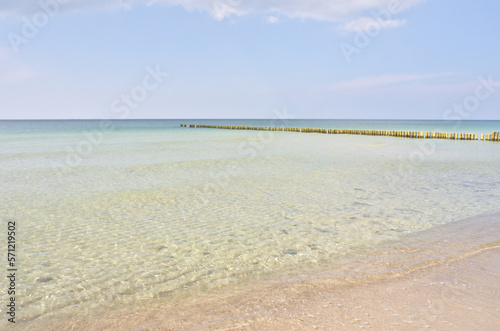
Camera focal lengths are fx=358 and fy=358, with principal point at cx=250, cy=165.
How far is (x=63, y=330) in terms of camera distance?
14.0ft

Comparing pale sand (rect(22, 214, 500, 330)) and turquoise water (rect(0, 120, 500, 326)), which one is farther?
turquoise water (rect(0, 120, 500, 326))

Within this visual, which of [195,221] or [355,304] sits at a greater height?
[355,304]

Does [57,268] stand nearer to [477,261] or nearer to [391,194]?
[477,261]

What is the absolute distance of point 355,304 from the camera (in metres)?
4.68

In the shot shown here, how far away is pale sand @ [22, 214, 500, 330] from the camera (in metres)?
4.23

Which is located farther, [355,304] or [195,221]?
[195,221]

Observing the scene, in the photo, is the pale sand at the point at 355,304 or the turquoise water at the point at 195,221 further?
the turquoise water at the point at 195,221

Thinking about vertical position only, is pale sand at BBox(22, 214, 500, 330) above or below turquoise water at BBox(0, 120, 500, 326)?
above

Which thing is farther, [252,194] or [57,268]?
[252,194]

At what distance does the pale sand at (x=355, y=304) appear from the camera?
4.23 meters

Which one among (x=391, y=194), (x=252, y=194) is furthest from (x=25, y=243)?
(x=391, y=194)

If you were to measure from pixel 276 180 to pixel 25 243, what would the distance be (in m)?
9.78

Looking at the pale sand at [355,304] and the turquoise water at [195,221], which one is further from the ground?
the pale sand at [355,304]

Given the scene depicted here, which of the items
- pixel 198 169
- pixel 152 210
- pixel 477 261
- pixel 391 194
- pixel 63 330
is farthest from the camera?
pixel 198 169
